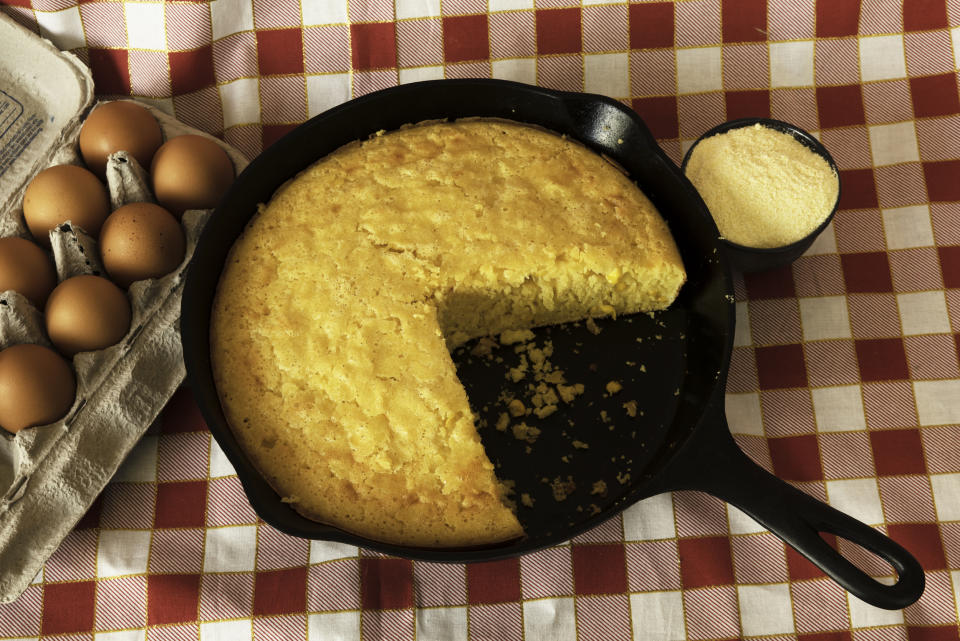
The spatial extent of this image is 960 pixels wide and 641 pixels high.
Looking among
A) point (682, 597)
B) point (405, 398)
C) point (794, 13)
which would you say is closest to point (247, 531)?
point (405, 398)

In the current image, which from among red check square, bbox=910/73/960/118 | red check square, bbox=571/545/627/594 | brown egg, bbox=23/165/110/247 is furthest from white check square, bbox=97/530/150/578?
red check square, bbox=910/73/960/118

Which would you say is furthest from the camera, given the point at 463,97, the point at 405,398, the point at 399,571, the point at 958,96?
the point at 958,96

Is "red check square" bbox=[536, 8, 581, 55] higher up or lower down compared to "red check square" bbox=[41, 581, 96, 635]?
higher up

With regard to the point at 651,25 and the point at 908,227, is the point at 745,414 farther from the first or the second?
the point at 651,25

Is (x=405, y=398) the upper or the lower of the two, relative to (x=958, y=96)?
lower

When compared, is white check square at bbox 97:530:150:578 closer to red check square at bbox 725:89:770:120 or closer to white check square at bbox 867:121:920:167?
red check square at bbox 725:89:770:120

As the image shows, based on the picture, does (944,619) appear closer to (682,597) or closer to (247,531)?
(682,597)
